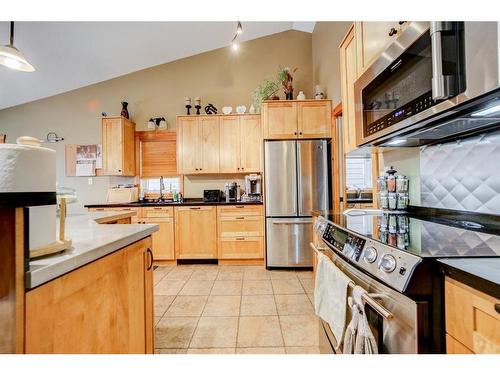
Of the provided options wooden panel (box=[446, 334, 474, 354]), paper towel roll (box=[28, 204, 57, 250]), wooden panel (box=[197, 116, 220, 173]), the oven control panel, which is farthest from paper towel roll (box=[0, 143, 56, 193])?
wooden panel (box=[197, 116, 220, 173])

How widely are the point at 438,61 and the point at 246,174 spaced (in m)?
3.39

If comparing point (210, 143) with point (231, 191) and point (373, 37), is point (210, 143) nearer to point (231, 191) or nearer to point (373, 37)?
point (231, 191)

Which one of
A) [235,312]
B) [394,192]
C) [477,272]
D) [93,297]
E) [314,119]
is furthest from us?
[314,119]

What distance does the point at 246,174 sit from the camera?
4.16 metres

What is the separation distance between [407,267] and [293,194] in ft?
8.66

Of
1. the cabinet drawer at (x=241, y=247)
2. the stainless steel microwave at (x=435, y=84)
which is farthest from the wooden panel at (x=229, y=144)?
the stainless steel microwave at (x=435, y=84)

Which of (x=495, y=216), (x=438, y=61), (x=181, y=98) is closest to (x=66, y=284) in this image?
(x=438, y=61)

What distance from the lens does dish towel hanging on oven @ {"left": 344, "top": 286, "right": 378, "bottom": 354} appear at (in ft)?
2.57

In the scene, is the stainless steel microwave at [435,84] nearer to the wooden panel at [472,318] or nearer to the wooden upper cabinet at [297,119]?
the wooden panel at [472,318]

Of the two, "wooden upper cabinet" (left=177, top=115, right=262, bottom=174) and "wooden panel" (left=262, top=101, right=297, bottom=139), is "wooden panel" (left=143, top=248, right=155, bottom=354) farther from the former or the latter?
"wooden upper cabinet" (left=177, top=115, right=262, bottom=174)

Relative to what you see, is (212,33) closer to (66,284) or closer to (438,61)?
(438,61)

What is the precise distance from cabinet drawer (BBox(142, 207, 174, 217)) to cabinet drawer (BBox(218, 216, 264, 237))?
2.44 feet

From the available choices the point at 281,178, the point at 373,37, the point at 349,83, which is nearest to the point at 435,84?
the point at 373,37

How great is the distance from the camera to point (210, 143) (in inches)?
152
